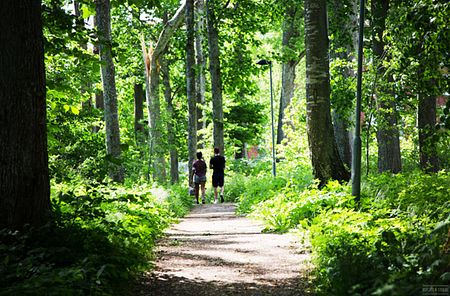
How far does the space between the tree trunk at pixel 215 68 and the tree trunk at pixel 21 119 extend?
15650mm

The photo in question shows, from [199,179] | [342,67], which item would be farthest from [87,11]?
[199,179]

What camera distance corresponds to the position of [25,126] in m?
6.41

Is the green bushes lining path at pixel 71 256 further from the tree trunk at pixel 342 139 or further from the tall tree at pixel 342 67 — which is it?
the tree trunk at pixel 342 139

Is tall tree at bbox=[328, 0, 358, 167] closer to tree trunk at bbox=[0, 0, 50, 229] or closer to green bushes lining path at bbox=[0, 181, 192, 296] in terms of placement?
green bushes lining path at bbox=[0, 181, 192, 296]

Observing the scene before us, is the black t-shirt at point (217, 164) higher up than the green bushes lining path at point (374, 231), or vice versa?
the black t-shirt at point (217, 164)

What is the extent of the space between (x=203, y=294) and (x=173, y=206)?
33.2ft

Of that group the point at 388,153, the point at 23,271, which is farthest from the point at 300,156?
A: the point at 23,271

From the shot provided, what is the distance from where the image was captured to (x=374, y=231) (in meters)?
7.47

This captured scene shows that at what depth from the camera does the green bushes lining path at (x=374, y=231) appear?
4.92m

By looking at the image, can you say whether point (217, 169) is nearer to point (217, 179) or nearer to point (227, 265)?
point (217, 179)

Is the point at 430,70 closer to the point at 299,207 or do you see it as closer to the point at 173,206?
the point at 299,207

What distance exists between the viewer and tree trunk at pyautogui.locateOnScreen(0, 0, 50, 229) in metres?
6.29

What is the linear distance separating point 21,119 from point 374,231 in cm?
483

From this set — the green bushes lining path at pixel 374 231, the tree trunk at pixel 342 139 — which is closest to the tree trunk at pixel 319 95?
the green bushes lining path at pixel 374 231
